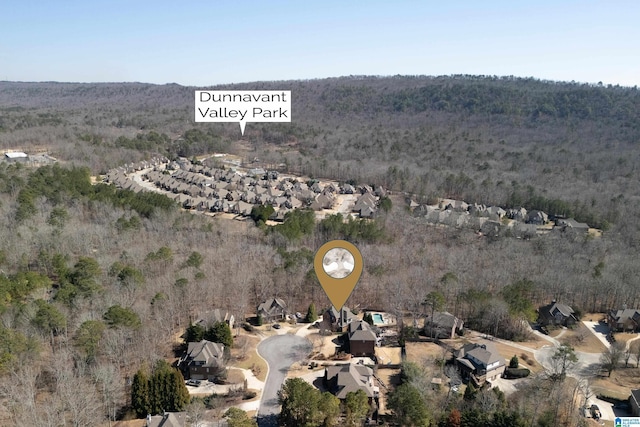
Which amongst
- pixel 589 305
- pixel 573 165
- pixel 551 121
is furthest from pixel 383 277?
pixel 551 121

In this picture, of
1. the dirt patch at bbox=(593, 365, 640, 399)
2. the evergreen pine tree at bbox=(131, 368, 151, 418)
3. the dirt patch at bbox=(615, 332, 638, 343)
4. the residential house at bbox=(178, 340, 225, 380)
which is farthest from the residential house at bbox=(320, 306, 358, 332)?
the dirt patch at bbox=(615, 332, 638, 343)

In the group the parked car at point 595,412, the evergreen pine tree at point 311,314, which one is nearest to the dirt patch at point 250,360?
the evergreen pine tree at point 311,314

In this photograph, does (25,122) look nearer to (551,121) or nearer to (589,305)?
(589,305)

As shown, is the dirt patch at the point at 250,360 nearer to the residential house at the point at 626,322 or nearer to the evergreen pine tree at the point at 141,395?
the evergreen pine tree at the point at 141,395

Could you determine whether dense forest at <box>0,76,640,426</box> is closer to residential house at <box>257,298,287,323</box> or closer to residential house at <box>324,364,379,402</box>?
residential house at <box>257,298,287,323</box>

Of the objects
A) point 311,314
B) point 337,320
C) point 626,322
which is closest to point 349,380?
point 337,320
